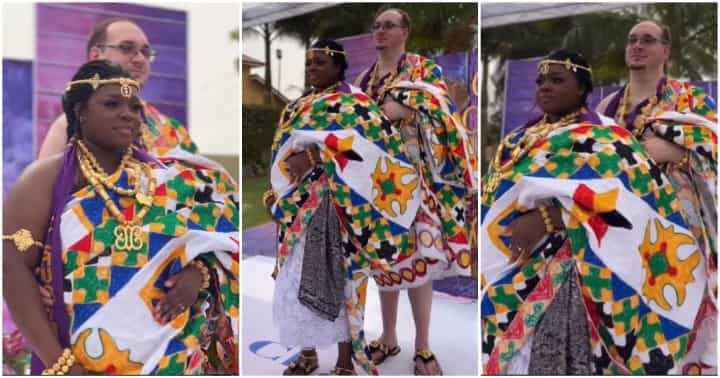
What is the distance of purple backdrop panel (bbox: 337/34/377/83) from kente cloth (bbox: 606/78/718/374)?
1.02 metres

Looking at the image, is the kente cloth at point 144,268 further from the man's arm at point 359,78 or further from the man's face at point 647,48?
the man's face at point 647,48

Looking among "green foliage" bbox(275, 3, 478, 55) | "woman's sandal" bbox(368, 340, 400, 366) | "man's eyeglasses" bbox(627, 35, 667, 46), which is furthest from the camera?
"woman's sandal" bbox(368, 340, 400, 366)

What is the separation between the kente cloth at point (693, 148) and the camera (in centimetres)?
258

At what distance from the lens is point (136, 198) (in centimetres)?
248

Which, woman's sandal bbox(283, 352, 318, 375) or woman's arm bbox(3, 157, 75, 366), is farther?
woman's sandal bbox(283, 352, 318, 375)

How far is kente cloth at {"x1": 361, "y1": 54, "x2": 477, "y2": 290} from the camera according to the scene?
287 centimetres

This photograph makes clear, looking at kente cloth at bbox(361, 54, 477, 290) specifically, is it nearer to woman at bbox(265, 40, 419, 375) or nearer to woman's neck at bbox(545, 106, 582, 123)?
woman at bbox(265, 40, 419, 375)

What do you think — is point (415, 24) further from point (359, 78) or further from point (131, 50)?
point (131, 50)

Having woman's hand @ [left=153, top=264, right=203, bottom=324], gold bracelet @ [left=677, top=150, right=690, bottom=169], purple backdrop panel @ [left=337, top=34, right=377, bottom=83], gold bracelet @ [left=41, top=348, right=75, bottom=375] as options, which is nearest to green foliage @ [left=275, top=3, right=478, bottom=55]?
purple backdrop panel @ [left=337, top=34, right=377, bottom=83]

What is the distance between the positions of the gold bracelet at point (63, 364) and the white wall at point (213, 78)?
0.92 m

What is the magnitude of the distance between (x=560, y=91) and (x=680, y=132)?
0.50m

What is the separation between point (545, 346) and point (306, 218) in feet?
3.68

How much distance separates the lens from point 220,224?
264cm

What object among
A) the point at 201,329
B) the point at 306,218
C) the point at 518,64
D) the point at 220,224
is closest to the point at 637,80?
the point at 518,64
